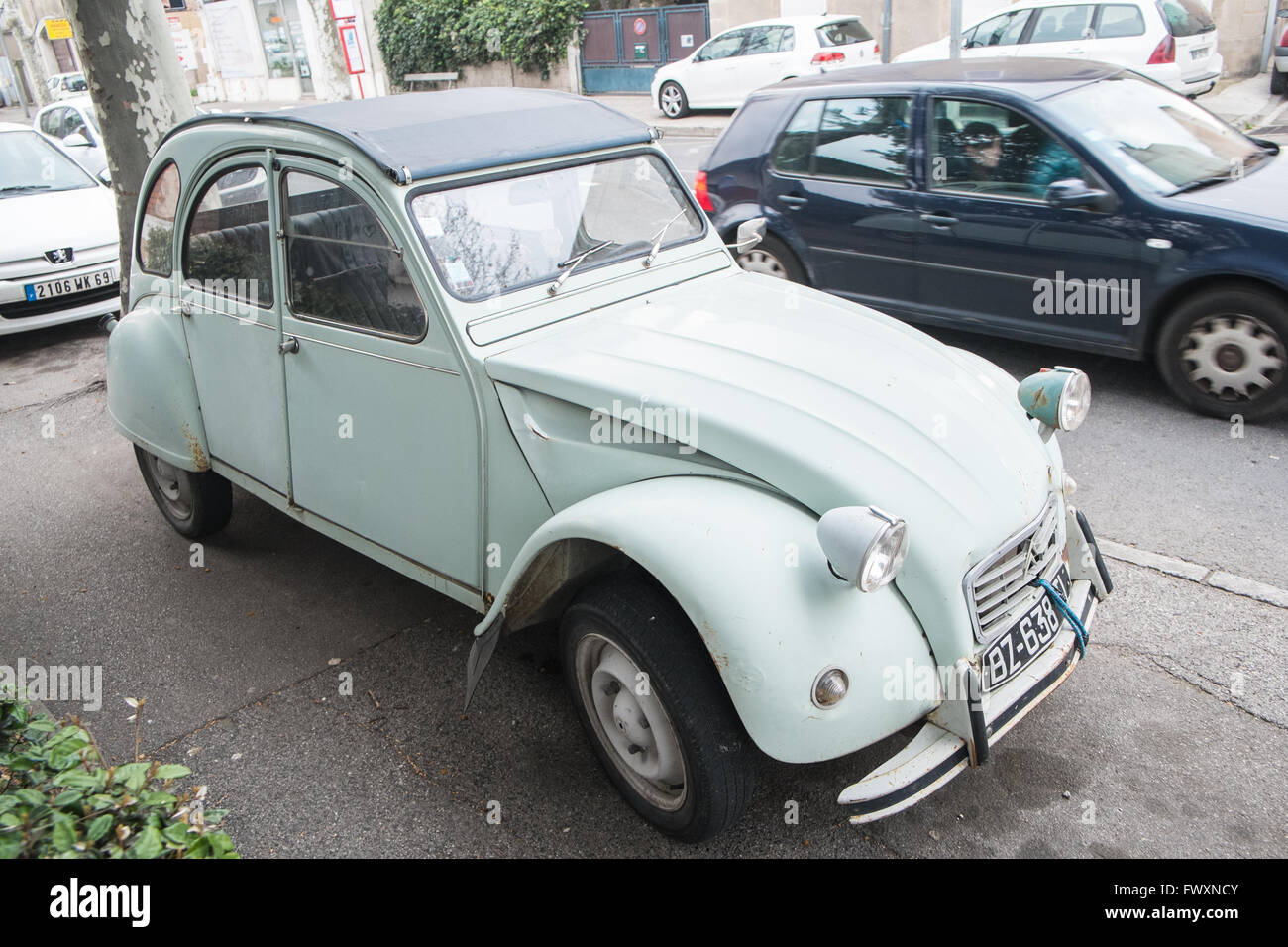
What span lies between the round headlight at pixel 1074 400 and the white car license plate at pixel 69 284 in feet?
27.1

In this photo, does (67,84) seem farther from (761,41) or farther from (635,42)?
(761,41)

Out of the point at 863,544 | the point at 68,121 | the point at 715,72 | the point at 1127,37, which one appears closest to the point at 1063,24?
the point at 1127,37

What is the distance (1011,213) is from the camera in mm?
5707

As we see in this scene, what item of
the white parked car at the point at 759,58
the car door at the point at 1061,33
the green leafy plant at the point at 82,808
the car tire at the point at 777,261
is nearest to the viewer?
the green leafy plant at the point at 82,808

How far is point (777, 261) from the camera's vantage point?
22.8 ft

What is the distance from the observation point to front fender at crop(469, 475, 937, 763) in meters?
2.43

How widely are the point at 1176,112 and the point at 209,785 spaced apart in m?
A: 6.22

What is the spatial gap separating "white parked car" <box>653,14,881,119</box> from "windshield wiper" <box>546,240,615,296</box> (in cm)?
1333

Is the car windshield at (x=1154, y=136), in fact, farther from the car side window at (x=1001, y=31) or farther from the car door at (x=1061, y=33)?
the car side window at (x=1001, y=31)

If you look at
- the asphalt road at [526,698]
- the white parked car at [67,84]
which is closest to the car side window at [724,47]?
the asphalt road at [526,698]

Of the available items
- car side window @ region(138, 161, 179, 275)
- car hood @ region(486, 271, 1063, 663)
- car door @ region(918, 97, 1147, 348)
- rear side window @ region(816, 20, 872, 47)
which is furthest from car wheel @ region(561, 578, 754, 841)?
rear side window @ region(816, 20, 872, 47)

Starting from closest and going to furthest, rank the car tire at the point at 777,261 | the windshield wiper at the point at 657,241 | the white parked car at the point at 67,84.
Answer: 1. the windshield wiper at the point at 657,241
2. the car tire at the point at 777,261
3. the white parked car at the point at 67,84

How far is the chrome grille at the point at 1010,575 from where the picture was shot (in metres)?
2.66
